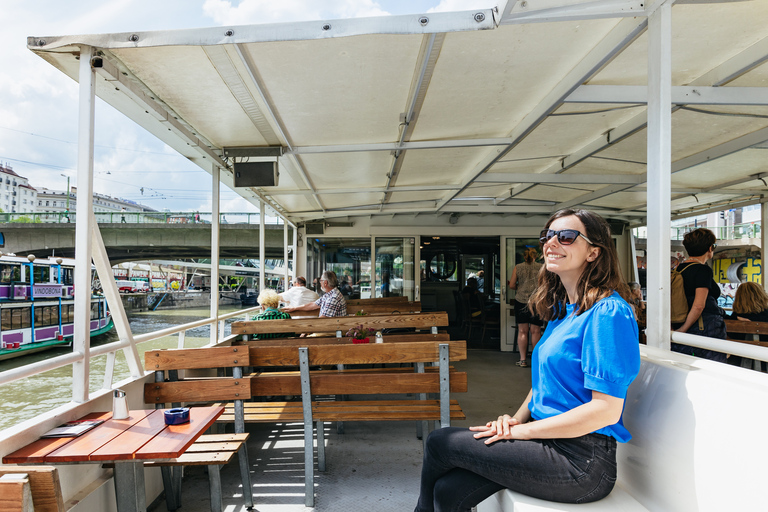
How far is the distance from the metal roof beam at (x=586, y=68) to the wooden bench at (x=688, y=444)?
148 cm

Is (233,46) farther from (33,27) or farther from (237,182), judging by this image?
(237,182)

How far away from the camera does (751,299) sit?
4406 millimetres

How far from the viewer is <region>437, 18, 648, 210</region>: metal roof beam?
7.15 ft

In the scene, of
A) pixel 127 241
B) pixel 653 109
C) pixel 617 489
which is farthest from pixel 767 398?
pixel 127 241

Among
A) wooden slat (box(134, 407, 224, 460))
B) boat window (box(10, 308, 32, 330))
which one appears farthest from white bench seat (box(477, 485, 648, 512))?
boat window (box(10, 308, 32, 330))

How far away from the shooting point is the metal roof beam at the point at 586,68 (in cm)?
218

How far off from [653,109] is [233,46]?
203 centimetres

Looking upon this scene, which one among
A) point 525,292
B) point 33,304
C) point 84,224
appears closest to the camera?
point 84,224

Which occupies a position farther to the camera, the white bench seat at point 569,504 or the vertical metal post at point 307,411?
the vertical metal post at point 307,411

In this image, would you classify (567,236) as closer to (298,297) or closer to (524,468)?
(524,468)

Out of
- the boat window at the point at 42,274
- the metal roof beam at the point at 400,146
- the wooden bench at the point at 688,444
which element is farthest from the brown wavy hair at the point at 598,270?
the boat window at the point at 42,274

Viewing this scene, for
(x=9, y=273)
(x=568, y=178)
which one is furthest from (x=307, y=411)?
(x=9, y=273)

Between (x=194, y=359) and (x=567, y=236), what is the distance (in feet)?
7.17

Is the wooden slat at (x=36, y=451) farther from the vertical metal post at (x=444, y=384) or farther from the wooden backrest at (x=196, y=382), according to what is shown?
the vertical metal post at (x=444, y=384)
